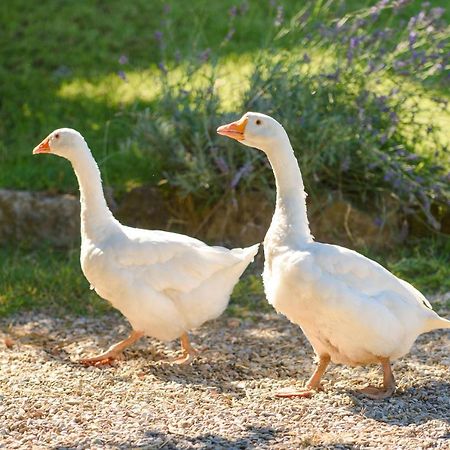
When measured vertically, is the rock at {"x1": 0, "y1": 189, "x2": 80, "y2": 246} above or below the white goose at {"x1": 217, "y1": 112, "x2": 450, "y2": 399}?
below

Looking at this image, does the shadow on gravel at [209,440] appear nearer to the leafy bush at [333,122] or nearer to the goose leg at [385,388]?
the goose leg at [385,388]

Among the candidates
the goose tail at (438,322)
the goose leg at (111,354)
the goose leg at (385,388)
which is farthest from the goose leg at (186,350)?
the goose tail at (438,322)

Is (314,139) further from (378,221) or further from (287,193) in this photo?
(287,193)

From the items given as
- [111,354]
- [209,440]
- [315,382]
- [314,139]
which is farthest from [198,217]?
[209,440]

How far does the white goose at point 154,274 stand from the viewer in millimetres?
5672

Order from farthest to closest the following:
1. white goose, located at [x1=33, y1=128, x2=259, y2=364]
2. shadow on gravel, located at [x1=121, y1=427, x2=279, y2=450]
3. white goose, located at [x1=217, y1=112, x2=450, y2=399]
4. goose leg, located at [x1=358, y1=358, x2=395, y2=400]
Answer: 1. white goose, located at [x1=33, y1=128, x2=259, y2=364]
2. goose leg, located at [x1=358, y1=358, x2=395, y2=400]
3. white goose, located at [x1=217, y1=112, x2=450, y2=399]
4. shadow on gravel, located at [x1=121, y1=427, x2=279, y2=450]

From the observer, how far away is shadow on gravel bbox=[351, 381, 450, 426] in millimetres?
4842

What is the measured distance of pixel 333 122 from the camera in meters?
7.76

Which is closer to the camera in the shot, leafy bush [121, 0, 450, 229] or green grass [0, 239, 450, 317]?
green grass [0, 239, 450, 317]

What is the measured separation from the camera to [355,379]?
5586mm

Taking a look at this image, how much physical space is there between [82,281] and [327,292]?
281 cm

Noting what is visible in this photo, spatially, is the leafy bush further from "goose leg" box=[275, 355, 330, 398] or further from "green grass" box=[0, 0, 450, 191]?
"goose leg" box=[275, 355, 330, 398]

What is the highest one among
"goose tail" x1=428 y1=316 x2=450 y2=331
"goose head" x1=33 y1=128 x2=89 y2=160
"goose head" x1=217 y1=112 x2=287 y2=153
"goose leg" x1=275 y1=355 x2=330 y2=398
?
"goose head" x1=217 y1=112 x2=287 y2=153

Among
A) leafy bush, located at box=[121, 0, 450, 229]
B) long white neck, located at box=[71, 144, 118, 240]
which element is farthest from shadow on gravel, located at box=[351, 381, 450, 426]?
leafy bush, located at box=[121, 0, 450, 229]
